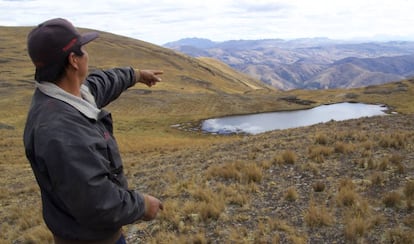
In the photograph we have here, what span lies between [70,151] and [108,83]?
6.04 feet

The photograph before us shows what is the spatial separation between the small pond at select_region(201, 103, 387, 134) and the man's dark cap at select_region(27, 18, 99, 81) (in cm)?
4339

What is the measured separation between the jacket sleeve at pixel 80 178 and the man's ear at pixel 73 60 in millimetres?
520

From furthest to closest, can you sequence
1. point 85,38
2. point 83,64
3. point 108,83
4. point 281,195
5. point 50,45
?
point 281,195, point 108,83, point 85,38, point 83,64, point 50,45

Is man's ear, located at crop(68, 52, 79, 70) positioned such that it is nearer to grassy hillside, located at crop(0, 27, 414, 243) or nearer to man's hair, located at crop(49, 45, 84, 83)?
man's hair, located at crop(49, 45, 84, 83)

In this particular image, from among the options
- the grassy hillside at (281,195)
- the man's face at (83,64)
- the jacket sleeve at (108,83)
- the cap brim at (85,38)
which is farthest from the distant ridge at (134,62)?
the man's face at (83,64)

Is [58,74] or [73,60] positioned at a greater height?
[73,60]

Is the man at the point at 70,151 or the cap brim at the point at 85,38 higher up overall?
the cap brim at the point at 85,38

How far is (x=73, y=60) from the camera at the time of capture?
2775 mm

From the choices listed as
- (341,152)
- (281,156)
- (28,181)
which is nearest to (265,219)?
(281,156)

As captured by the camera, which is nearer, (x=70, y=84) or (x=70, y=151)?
(x=70, y=151)

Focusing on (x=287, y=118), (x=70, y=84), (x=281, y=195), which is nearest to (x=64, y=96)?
(x=70, y=84)

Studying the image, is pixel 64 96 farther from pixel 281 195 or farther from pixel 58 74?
pixel 281 195

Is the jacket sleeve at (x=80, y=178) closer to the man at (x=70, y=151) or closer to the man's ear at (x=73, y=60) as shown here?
the man at (x=70, y=151)

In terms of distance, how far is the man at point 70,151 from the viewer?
8.22ft
